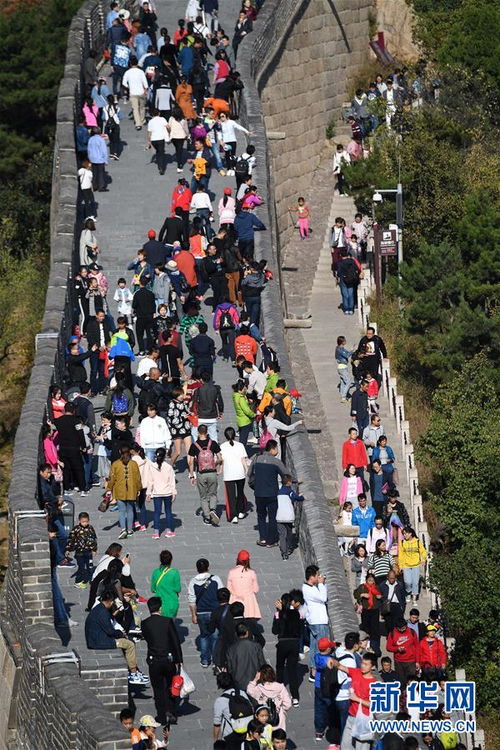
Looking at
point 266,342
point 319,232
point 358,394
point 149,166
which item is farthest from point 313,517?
point 319,232

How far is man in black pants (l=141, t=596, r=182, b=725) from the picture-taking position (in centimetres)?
2162

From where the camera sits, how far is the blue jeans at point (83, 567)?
2430 centimetres

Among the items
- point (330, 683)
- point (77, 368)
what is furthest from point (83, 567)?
point (77, 368)

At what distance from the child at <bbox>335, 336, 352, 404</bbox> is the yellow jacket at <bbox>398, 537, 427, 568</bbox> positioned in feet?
26.0

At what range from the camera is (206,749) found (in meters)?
21.4

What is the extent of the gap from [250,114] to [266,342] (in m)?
10.6

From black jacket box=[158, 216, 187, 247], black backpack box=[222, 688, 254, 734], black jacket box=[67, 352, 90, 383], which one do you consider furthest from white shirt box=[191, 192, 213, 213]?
black backpack box=[222, 688, 254, 734]

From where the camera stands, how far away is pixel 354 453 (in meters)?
30.9

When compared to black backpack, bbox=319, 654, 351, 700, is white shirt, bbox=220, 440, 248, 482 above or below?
above

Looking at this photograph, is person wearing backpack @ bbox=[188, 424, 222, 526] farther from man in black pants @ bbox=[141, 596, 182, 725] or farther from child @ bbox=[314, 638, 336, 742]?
child @ bbox=[314, 638, 336, 742]

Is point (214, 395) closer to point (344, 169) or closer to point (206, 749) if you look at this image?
point (206, 749)

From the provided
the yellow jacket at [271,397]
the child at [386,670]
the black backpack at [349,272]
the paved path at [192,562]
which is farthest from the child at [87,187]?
the child at [386,670]

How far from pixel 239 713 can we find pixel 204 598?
2.41 meters

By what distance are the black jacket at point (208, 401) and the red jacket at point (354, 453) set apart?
3.84 meters
